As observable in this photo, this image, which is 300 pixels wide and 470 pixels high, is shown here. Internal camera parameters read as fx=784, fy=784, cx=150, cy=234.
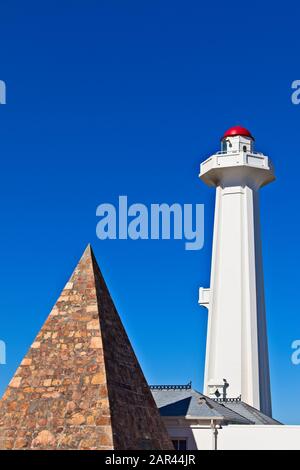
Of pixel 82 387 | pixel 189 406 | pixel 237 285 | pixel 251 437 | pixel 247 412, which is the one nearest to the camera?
pixel 82 387

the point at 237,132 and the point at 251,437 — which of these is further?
the point at 237,132

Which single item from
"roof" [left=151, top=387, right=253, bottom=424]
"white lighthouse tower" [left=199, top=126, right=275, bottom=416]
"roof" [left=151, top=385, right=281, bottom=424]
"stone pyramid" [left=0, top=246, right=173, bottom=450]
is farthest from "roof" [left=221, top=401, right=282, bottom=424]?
"stone pyramid" [left=0, top=246, right=173, bottom=450]

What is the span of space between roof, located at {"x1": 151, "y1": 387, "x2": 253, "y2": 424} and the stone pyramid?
251 inches

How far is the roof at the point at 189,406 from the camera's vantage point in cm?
2687

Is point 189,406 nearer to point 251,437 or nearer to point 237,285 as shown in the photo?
point 251,437

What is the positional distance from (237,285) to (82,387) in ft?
72.4

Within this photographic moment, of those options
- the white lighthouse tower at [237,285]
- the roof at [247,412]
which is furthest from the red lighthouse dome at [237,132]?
the roof at [247,412]

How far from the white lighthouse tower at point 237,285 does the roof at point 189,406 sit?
8.34 metres

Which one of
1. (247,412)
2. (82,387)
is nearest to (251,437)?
(247,412)

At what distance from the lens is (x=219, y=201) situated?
137 feet

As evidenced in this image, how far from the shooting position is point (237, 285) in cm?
3991

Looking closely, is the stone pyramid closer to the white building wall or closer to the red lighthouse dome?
the white building wall
